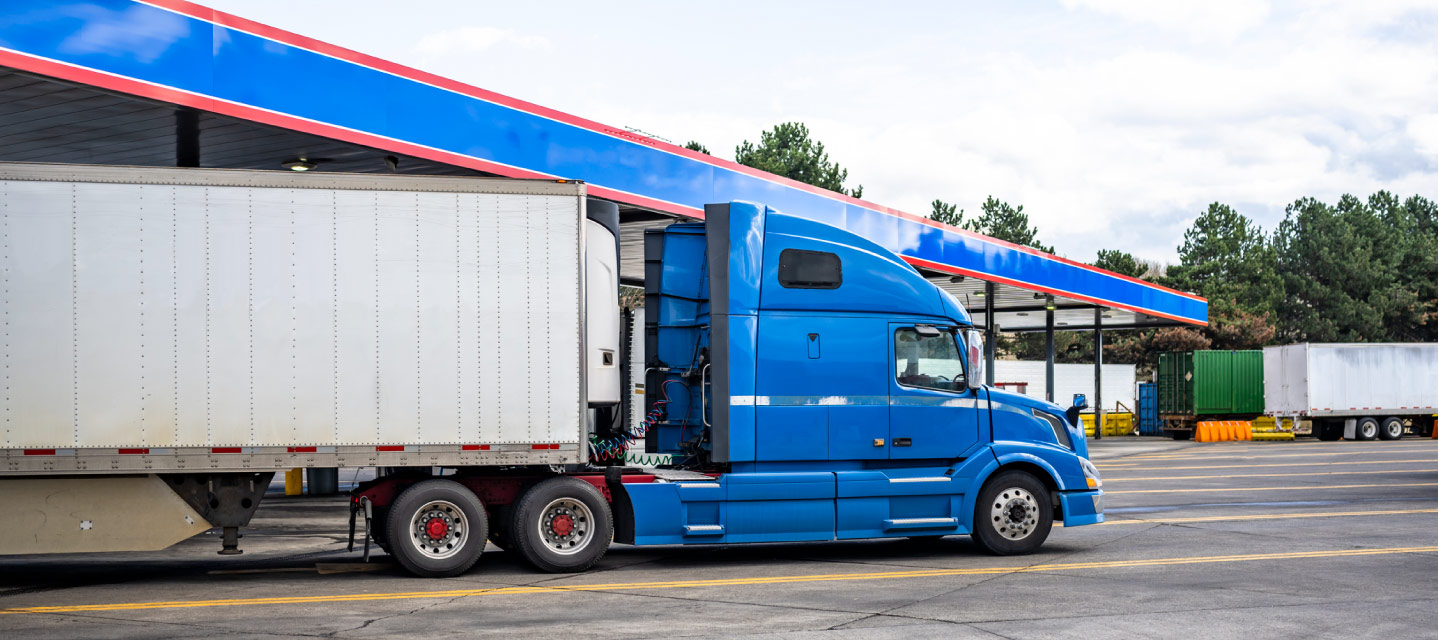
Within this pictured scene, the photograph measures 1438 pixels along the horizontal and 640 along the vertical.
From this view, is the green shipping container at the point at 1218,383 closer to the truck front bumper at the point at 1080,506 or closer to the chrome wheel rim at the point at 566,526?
the truck front bumper at the point at 1080,506

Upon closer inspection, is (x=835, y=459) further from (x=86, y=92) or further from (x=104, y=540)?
(x=86, y=92)

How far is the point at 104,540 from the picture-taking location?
392 inches

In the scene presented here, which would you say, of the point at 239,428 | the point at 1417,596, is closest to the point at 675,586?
the point at 239,428

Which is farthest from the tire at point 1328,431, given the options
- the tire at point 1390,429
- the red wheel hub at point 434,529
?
the red wheel hub at point 434,529

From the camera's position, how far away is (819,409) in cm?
1183

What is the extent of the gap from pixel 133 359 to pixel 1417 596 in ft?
34.9

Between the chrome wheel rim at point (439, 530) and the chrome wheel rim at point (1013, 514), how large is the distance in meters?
5.30

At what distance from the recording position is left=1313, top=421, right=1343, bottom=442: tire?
137ft

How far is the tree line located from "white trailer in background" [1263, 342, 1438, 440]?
2181 centimetres

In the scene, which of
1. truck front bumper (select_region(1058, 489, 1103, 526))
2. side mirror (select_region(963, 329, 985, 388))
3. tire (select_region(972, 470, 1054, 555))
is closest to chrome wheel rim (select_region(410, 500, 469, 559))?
tire (select_region(972, 470, 1054, 555))

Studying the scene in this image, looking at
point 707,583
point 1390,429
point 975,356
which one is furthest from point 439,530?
point 1390,429

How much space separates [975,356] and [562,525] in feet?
14.9

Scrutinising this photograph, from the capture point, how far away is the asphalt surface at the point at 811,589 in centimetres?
845

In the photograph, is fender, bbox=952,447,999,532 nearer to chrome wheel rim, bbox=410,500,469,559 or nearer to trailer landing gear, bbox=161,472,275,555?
chrome wheel rim, bbox=410,500,469,559
